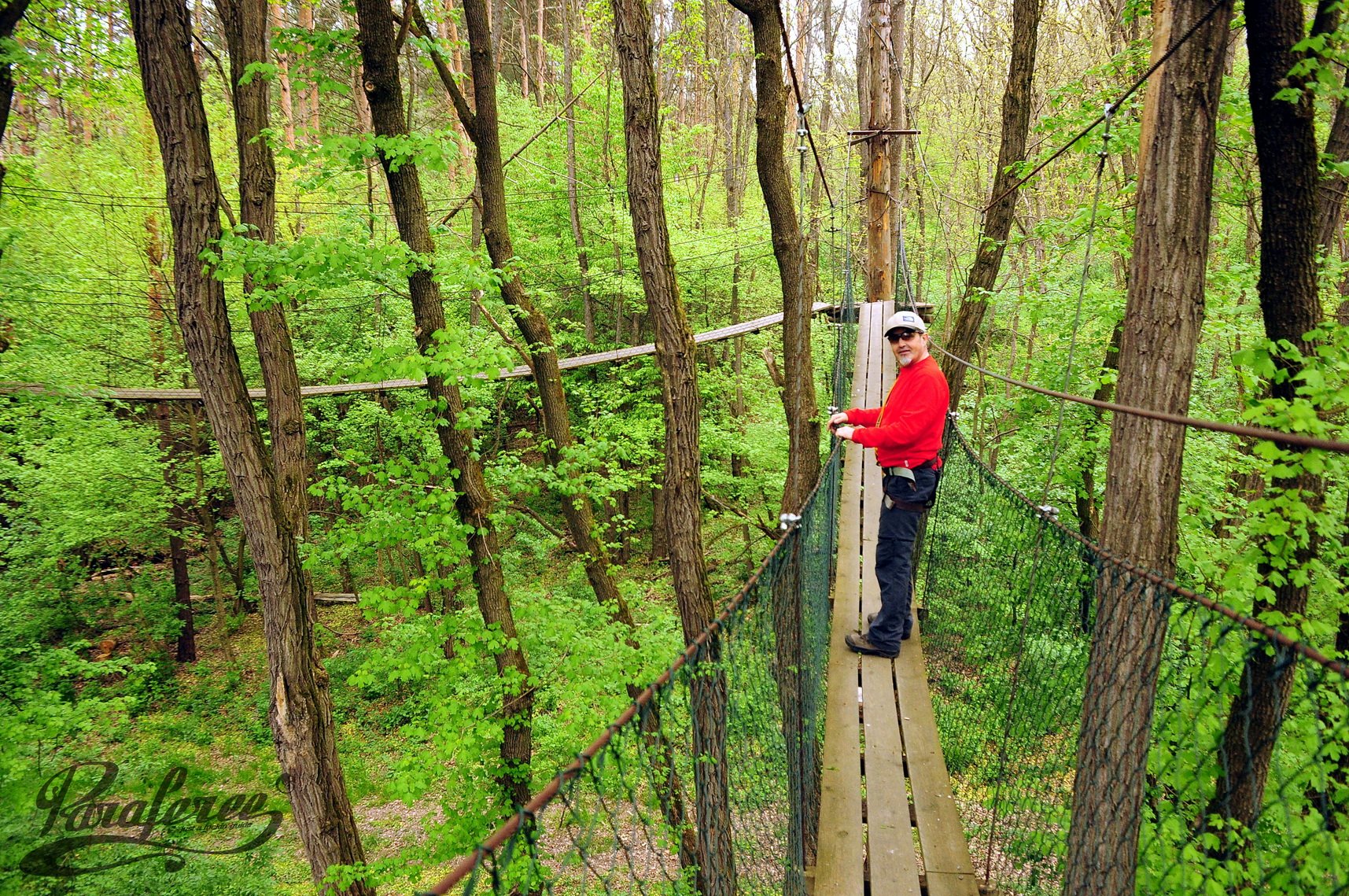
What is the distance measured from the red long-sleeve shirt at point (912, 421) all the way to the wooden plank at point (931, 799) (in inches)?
35.6

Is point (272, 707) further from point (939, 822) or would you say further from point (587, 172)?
point (587, 172)

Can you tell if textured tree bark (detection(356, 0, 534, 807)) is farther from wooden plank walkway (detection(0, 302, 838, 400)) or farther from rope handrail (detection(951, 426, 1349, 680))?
wooden plank walkway (detection(0, 302, 838, 400))

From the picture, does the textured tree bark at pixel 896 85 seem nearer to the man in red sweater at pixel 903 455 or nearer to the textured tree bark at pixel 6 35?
the man in red sweater at pixel 903 455

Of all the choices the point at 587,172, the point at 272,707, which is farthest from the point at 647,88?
the point at 587,172

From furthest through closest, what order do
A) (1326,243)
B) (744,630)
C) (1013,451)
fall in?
(1013,451) → (1326,243) → (744,630)

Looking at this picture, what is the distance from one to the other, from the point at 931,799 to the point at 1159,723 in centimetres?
142

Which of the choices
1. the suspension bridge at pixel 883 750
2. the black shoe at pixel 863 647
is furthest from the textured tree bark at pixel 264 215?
the black shoe at pixel 863 647

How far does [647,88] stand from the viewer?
300 cm

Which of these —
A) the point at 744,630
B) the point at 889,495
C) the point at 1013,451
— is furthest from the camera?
the point at 1013,451

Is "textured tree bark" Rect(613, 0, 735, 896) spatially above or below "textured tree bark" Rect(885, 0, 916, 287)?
below

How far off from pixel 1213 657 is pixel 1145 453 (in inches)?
23.7

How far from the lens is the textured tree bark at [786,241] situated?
11.9 feet

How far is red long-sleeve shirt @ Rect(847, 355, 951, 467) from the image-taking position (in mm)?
2686

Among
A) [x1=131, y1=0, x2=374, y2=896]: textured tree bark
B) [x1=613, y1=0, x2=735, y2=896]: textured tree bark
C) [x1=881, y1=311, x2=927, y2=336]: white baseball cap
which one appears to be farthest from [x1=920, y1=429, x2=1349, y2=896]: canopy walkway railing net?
[x1=131, y1=0, x2=374, y2=896]: textured tree bark
